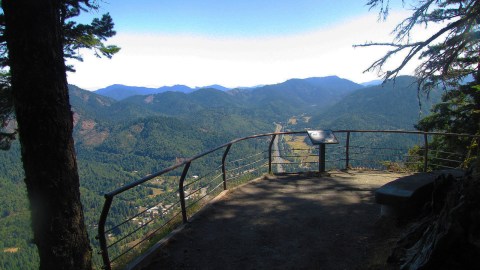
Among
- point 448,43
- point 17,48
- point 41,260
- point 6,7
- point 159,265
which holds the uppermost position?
point 448,43

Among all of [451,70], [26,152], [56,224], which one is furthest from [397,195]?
[451,70]

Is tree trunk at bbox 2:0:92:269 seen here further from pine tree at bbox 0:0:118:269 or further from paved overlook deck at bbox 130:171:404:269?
paved overlook deck at bbox 130:171:404:269

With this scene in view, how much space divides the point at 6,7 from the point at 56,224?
8.21 feet

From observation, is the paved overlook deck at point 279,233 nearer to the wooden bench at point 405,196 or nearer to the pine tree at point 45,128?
the wooden bench at point 405,196

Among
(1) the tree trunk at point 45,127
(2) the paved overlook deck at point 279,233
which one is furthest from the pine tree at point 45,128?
(2) the paved overlook deck at point 279,233

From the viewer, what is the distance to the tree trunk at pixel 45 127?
3.41 meters

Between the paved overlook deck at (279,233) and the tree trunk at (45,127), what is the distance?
3.56 ft

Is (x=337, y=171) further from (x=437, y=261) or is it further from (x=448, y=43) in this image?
(x=437, y=261)

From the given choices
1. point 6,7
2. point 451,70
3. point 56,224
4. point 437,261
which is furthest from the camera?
point 451,70

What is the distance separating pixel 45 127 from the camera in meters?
3.51

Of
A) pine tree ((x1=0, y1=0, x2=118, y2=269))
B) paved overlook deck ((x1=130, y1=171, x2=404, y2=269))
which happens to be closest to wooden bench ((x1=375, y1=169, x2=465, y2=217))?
paved overlook deck ((x1=130, y1=171, x2=404, y2=269))

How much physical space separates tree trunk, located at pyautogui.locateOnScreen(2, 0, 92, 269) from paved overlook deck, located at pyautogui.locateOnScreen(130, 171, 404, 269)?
3.56ft

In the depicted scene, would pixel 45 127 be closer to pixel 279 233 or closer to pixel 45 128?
pixel 45 128

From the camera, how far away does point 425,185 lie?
503 centimetres
